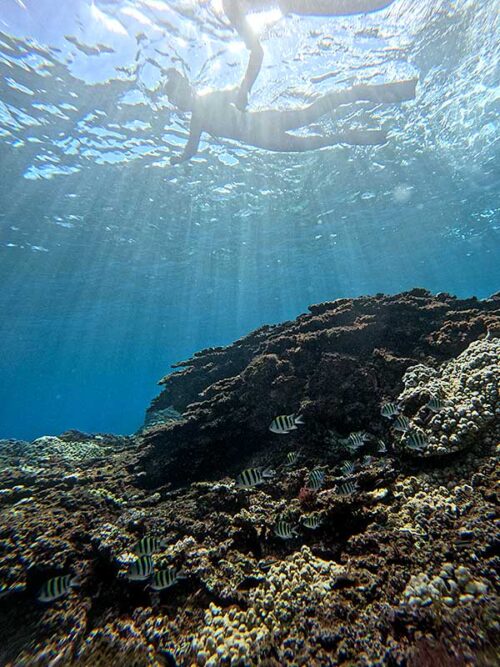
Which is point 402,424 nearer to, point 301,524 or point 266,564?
point 301,524

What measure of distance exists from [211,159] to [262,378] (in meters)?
15.2

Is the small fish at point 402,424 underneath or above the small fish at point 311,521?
above

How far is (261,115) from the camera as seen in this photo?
13875 mm

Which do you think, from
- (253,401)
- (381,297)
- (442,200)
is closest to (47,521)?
(253,401)

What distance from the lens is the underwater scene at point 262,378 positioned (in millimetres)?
3885

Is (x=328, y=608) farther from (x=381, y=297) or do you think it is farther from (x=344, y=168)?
(x=344, y=168)

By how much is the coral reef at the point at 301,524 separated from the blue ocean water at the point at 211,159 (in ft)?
35.1

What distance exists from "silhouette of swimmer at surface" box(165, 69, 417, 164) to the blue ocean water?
75 cm

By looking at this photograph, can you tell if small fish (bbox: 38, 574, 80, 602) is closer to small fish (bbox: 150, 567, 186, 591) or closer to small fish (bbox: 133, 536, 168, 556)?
small fish (bbox: 133, 536, 168, 556)

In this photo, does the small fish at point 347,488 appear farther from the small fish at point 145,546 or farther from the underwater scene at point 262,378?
the small fish at point 145,546

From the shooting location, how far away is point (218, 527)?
5.50 meters

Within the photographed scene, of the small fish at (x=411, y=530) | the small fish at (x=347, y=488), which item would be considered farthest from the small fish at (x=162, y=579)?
the small fish at (x=411, y=530)

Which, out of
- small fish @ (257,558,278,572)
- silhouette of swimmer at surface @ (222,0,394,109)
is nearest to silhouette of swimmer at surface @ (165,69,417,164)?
silhouette of swimmer at surface @ (222,0,394,109)

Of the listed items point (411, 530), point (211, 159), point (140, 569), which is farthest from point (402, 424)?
point (211, 159)
